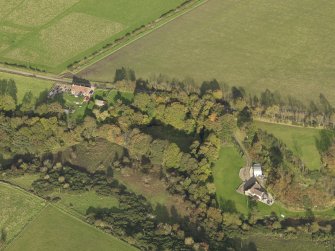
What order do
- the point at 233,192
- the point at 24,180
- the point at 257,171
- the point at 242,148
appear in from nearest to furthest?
the point at 233,192 < the point at 257,171 < the point at 24,180 < the point at 242,148

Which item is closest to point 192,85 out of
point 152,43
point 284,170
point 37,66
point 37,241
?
point 152,43

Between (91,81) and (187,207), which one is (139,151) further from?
(91,81)

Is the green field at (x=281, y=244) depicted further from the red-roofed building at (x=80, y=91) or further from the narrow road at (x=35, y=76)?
the narrow road at (x=35, y=76)

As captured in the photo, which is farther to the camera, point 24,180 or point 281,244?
point 24,180

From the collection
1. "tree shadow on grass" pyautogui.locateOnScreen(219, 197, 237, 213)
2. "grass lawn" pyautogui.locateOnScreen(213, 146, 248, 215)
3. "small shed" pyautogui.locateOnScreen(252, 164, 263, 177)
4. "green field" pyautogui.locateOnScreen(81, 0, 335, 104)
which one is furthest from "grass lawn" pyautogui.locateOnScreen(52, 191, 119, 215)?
"green field" pyautogui.locateOnScreen(81, 0, 335, 104)

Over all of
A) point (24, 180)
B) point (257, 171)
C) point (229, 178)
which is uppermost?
point (257, 171)

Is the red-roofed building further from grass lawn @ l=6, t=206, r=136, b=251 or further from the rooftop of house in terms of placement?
grass lawn @ l=6, t=206, r=136, b=251

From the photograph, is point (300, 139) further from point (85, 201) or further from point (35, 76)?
point (35, 76)

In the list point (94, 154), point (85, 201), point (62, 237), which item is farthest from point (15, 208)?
point (94, 154)
